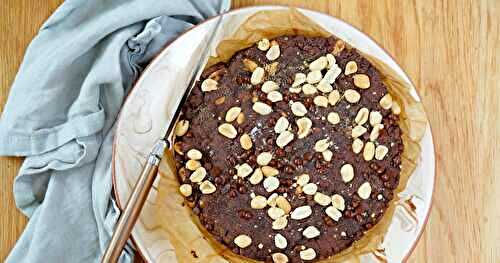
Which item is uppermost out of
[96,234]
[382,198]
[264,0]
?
[264,0]

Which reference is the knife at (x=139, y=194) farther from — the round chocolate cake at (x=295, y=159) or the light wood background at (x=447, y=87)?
the light wood background at (x=447, y=87)

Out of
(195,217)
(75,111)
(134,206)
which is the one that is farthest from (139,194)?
(75,111)

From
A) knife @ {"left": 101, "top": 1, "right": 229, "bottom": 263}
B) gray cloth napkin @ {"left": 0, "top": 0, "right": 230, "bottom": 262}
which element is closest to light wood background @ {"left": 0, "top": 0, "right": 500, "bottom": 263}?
gray cloth napkin @ {"left": 0, "top": 0, "right": 230, "bottom": 262}

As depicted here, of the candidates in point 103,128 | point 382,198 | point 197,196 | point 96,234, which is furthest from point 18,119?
point 382,198

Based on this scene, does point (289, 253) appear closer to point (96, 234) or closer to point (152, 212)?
point (152, 212)

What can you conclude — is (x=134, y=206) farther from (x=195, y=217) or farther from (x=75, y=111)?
(x=75, y=111)

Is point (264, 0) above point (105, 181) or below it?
above
